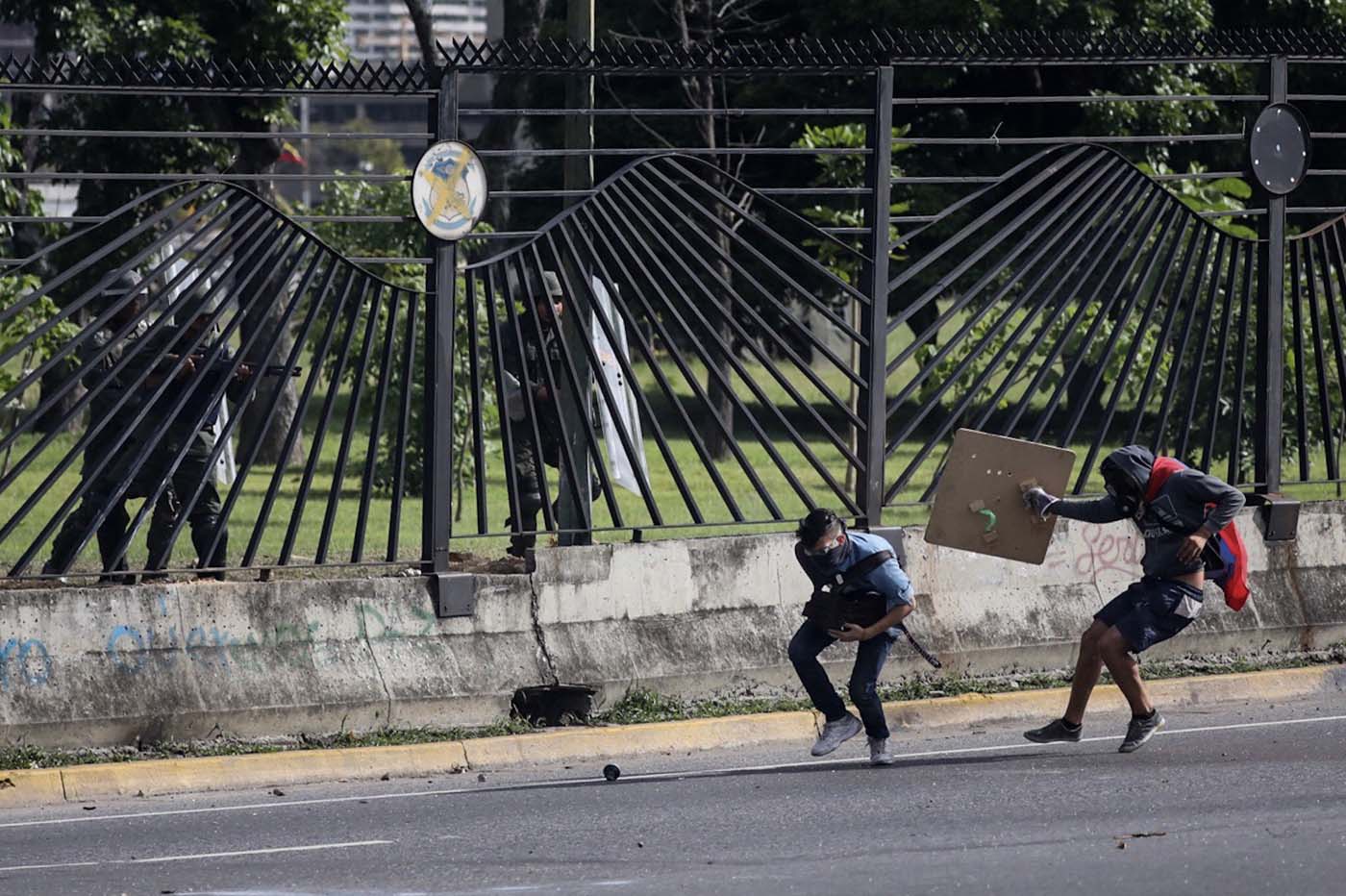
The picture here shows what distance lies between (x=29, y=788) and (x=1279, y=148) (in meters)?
7.35

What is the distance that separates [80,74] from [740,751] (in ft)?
14.1

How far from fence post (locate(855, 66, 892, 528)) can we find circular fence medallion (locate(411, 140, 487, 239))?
6.87 ft

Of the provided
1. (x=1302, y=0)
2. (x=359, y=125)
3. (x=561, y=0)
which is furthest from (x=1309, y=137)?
(x=359, y=125)

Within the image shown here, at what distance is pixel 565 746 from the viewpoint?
8.94m

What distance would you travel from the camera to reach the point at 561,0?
91.4ft

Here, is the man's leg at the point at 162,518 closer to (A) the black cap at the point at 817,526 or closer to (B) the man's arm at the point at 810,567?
(B) the man's arm at the point at 810,567

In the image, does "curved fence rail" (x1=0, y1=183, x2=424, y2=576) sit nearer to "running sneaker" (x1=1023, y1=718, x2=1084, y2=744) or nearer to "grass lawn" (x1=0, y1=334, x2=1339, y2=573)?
"grass lawn" (x1=0, y1=334, x2=1339, y2=573)

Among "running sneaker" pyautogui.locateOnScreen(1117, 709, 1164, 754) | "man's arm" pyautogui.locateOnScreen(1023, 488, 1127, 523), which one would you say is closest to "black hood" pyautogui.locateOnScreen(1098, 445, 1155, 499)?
"man's arm" pyautogui.locateOnScreen(1023, 488, 1127, 523)

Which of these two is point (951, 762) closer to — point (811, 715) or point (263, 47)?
point (811, 715)

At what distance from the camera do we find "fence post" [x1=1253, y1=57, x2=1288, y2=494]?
35.4 ft

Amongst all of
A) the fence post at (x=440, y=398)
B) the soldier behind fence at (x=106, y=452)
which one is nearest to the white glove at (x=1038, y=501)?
the fence post at (x=440, y=398)

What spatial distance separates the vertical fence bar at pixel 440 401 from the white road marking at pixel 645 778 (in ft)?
3.79

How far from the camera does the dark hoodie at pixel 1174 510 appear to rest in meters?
8.53

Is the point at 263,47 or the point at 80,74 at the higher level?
the point at 263,47
